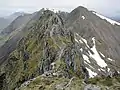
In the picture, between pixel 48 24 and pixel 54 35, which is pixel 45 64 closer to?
pixel 54 35

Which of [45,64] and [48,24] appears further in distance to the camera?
[48,24]

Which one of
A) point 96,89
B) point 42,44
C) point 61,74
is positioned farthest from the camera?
point 42,44

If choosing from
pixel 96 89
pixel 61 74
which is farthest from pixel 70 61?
pixel 96 89

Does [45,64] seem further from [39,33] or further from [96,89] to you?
[96,89]

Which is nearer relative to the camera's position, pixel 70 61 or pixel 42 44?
pixel 70 61

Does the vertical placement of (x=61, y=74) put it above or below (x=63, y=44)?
below

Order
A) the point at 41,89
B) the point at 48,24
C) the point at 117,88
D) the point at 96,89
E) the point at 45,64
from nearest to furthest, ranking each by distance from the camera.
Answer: the point at 96,89 < the point at 117,88 < the point at 41,89 < the point at 45,64 < the point at 48,24

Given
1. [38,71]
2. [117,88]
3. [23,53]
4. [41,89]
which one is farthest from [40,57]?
[117,88]

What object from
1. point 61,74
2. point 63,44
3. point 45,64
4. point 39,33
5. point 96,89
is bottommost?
point 96,89

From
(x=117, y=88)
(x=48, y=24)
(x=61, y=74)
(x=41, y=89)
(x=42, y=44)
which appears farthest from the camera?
(x=48, y=24)
